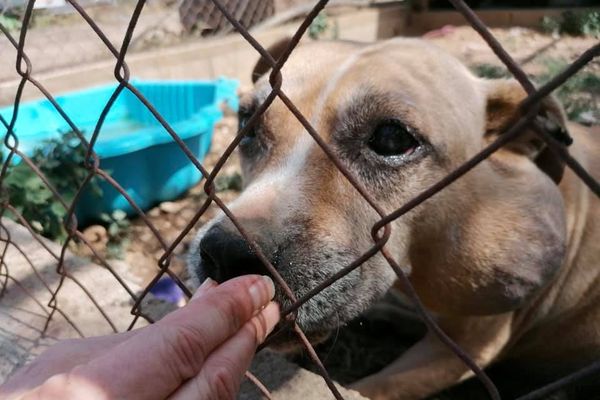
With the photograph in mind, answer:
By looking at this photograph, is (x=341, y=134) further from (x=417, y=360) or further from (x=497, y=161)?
(x=417, y=360)

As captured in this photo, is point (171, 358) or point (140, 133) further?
point (140, 133)

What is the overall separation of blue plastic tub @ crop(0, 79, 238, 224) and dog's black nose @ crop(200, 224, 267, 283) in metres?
2.49

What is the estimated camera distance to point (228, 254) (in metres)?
1.39

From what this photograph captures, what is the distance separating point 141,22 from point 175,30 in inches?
24.3

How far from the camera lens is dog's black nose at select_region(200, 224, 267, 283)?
1363 millimetres

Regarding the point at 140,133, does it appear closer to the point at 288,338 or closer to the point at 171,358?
the point at 288,338

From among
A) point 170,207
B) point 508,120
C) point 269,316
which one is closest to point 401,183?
point 508,120

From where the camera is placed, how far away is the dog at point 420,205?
5.34ft

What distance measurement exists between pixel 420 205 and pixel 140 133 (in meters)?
2.58

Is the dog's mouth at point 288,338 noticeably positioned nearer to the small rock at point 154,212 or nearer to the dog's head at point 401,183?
the dog's head at point 401,183

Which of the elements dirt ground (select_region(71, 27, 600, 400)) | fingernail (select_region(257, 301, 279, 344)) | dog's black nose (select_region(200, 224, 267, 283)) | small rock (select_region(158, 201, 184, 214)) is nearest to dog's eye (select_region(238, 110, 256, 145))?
dog's black nose (select_region(200, 224, 267, 283))

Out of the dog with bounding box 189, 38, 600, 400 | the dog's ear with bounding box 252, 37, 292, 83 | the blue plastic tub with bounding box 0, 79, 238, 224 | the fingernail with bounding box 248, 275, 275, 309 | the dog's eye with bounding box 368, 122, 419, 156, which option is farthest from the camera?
the blue plastic tub with bounding box 0, 79, 238, 224

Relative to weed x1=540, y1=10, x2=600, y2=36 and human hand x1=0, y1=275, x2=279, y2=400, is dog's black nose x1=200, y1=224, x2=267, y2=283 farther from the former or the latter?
weed x1=540, y1=10, x2=600, y2=36

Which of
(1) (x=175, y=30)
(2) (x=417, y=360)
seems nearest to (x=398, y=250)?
(2) (x=417, y=360)
